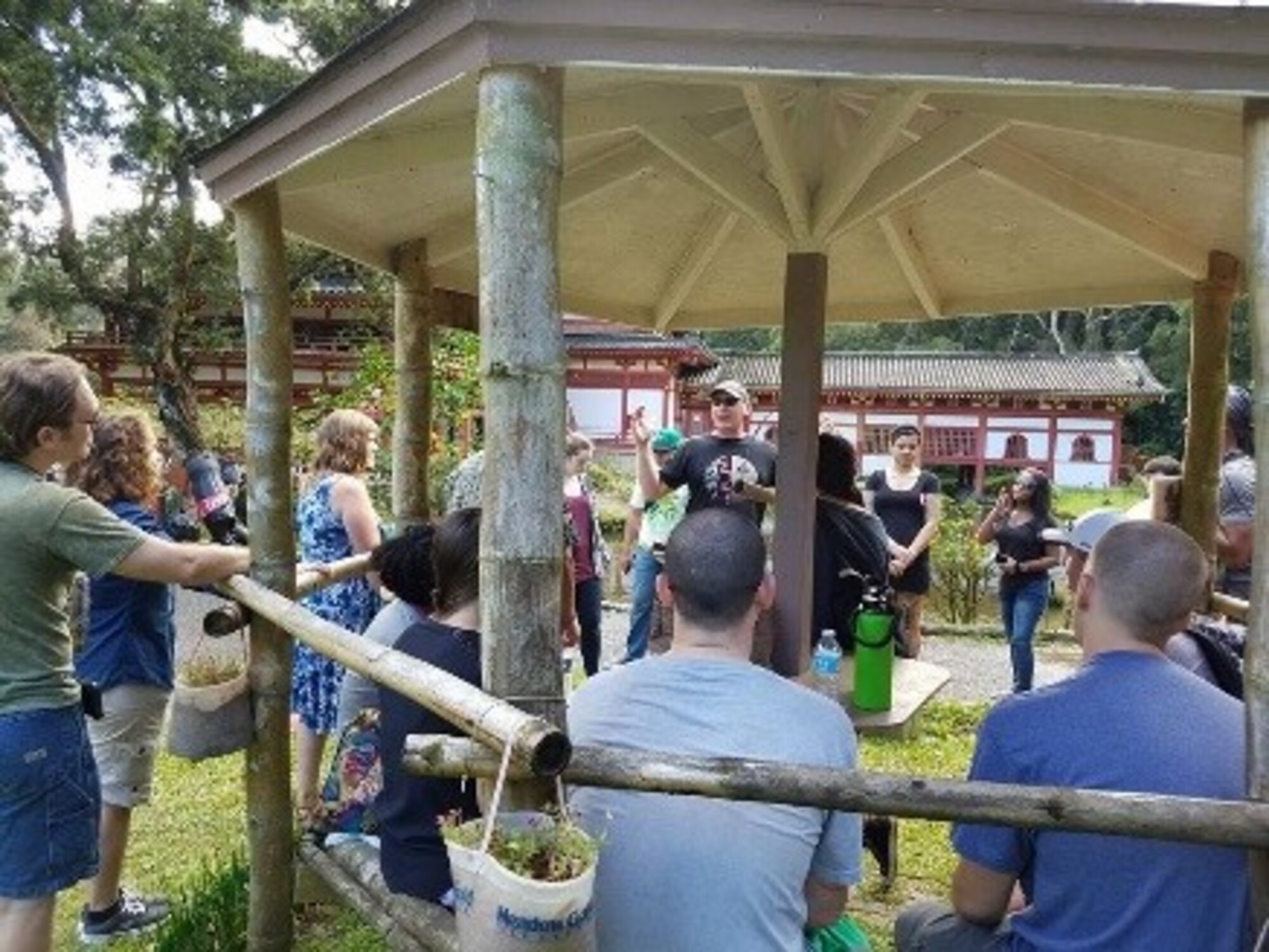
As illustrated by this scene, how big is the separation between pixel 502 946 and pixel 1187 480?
441cm

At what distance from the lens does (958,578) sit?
14.7 metres

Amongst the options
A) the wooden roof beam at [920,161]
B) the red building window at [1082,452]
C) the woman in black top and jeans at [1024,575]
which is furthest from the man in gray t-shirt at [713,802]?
the red building window at [1082,452]

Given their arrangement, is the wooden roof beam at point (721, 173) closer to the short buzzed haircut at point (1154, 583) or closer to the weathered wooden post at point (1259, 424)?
the weathered wooden post at point (1259, 424)

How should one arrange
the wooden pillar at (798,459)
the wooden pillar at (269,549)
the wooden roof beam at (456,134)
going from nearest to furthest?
the wooden roof beam at (456,134)
the wooden pillar at (269,549)
the wooden pillar at (798,459)

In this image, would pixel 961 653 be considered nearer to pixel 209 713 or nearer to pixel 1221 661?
pixel 1221 661

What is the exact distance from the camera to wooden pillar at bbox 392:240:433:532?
5027 millimetres

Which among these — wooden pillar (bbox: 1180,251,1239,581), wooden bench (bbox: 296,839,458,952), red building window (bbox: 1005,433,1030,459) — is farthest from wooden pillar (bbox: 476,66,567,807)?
red building window (bbox: 1005,433,1030,459)

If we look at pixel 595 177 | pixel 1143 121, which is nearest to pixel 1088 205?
pixel 1143 121

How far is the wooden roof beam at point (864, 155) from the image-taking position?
139 inches

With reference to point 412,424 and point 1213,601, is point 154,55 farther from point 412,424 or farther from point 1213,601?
point 1213,601

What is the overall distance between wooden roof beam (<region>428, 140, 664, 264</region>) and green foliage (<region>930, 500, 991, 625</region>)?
10.7 meters

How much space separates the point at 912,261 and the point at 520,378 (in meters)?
3.80

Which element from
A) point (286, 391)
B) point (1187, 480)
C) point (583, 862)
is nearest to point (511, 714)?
point (583, 862)

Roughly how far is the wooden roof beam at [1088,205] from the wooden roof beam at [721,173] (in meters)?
0.75
